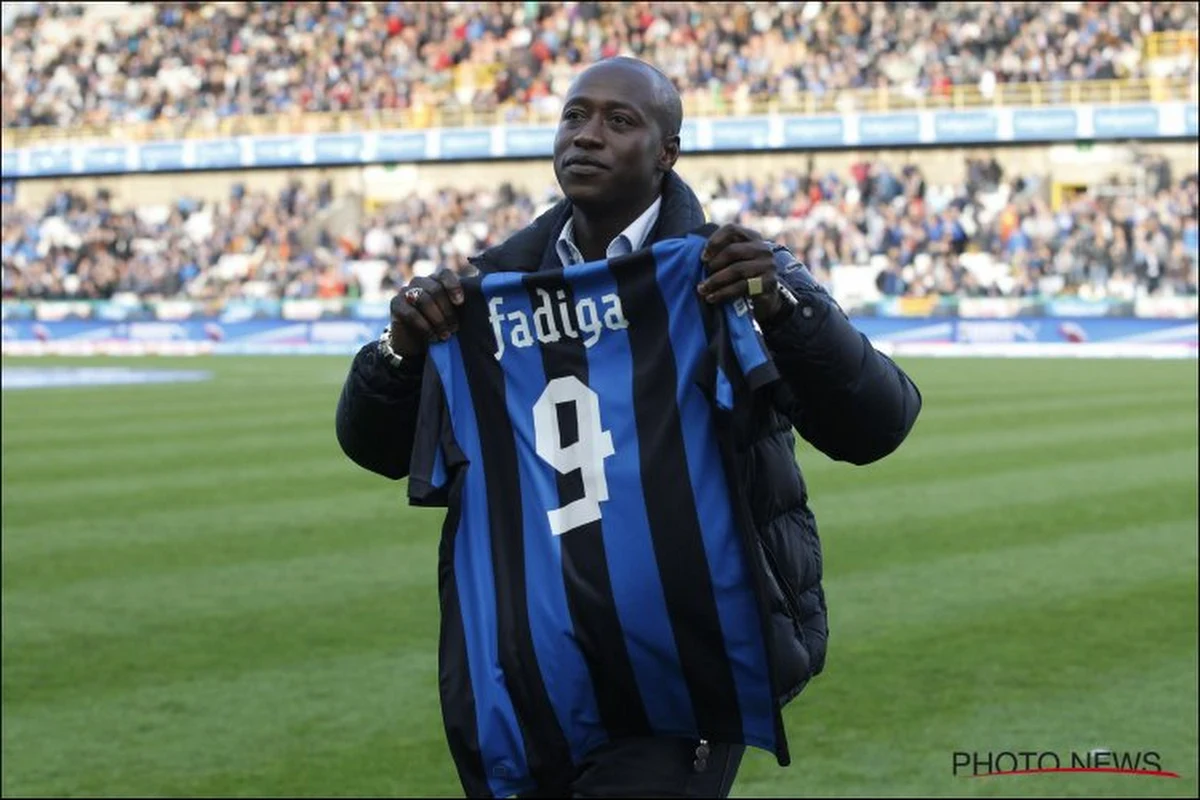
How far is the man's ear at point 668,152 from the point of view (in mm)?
3434

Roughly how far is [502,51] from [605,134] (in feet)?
138

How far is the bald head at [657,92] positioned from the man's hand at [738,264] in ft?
1.12

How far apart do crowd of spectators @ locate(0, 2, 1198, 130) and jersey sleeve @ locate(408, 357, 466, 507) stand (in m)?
34.2

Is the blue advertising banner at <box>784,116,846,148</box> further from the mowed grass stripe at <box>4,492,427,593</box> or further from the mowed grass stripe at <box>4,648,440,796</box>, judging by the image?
the mowed grass stripe at <box>4,648,440,796</box>

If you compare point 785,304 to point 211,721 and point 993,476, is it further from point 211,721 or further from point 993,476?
point 993,476

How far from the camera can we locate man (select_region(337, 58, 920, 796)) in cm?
320

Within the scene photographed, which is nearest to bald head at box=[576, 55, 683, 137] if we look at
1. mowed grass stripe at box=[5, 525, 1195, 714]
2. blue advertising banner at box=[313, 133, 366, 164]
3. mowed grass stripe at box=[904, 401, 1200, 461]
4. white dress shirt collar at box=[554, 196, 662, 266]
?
white dress shirt collar at box=[554, 196, 662, 266]

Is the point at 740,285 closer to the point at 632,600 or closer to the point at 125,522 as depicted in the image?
the point at 632,600

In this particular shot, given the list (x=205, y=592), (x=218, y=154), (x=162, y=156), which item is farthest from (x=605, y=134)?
(x=162, y=156)

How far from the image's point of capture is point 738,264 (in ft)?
10.3

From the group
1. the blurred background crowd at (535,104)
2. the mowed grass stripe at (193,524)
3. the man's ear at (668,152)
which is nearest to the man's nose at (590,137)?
the man's ear at (668,152)

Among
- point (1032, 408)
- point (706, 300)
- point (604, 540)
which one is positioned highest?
point (706, 300)

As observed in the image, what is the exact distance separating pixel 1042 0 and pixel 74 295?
2232 cm

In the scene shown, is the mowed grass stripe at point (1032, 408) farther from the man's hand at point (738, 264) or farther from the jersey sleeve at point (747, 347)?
the man's hand at point (738, 264)
